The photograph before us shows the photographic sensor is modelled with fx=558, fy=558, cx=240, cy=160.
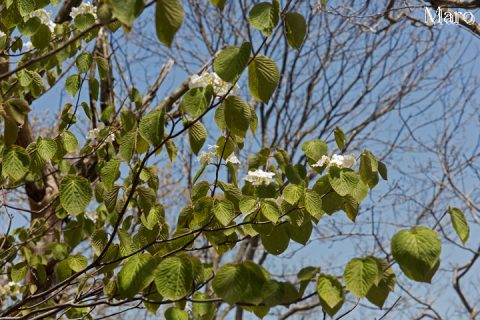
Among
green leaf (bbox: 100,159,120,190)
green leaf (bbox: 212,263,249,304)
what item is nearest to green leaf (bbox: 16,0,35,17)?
green leaf (bbox: 100,159,120,190)

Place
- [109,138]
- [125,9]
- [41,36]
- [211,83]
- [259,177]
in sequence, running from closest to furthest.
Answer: [125,9] < [211,83] < [259,177] < [41,36] < [109,138]

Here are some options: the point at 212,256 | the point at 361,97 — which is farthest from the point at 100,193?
the point at 361,97

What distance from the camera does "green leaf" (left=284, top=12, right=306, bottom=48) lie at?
93cm

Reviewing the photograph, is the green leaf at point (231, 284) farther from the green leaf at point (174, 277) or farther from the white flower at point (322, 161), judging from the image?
the white flower at point (322, 161)

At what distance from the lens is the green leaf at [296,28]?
3.04 feet

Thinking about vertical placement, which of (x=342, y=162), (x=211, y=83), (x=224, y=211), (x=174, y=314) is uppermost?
(x=211, y=83)

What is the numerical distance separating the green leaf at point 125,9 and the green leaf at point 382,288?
20.4 inches

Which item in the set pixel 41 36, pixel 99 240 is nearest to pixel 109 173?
pixel 99 240

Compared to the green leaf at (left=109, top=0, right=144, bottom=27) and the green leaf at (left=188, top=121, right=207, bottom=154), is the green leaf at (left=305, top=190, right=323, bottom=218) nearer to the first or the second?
the green leaf at (left=188, top=121, right=207, bottom=154)

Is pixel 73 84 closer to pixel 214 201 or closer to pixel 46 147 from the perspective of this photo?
pixel 46 147

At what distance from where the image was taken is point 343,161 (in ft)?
3.91

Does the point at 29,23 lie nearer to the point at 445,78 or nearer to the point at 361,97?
the point at 361,97

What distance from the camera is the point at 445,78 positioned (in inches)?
186

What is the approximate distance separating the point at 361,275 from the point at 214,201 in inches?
16.4
